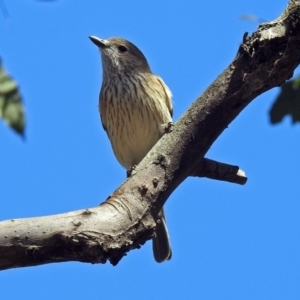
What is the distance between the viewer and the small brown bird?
252 inches

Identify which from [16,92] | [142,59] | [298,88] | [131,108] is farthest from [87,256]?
[142,59]

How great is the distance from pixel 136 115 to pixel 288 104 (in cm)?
387

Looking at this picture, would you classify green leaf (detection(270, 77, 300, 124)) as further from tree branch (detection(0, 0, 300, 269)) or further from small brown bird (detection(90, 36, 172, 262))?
small brown bird (detection(90, 36, 172, 262))

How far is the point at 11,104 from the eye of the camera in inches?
57.5

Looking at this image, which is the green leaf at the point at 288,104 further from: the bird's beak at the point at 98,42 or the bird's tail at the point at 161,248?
the bird's beak at the point at 98,42

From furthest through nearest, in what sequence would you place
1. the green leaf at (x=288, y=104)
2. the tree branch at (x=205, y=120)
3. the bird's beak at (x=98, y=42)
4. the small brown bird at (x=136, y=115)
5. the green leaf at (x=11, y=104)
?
the bird's beak at (x=98, y=42) → the small brown bird at (x=136, y=115) → the tree branch at (x=205, y=120) → the green leaf at (x=288, y=104) → the green leaf at (x=11, y=104)

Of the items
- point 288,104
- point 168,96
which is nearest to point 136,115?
point 168,96

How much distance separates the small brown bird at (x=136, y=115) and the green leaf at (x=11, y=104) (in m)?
4.86

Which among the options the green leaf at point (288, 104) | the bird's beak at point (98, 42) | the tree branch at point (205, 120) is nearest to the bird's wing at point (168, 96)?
the bird's beak at point (98, 42)

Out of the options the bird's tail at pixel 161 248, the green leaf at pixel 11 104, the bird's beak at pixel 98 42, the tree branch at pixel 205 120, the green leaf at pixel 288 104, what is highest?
the bird's beak at pixel 98 42

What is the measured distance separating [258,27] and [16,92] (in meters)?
2.42

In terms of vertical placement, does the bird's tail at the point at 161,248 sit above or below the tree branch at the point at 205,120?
above

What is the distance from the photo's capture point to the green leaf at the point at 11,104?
4.64ft

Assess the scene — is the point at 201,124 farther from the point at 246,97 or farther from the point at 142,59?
the point at 142,59
